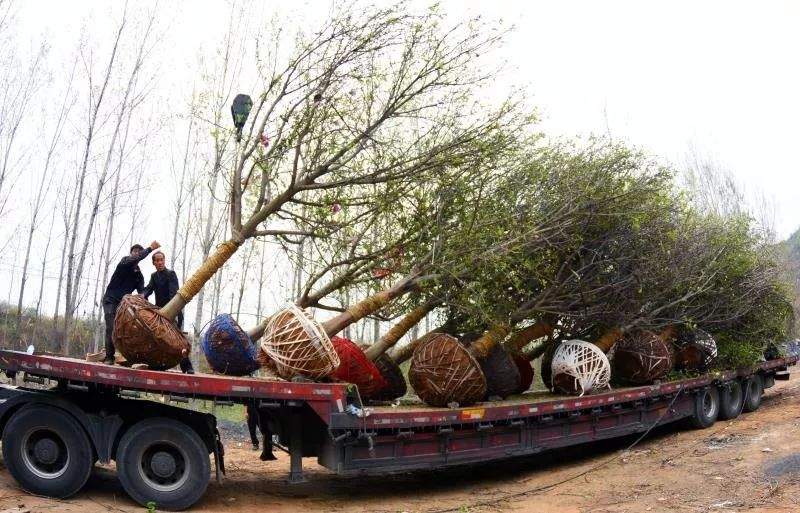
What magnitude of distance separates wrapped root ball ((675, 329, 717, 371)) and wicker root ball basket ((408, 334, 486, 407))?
6.17 m

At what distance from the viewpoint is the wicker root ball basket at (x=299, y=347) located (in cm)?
810

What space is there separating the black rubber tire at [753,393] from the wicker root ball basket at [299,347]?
34.7 feet

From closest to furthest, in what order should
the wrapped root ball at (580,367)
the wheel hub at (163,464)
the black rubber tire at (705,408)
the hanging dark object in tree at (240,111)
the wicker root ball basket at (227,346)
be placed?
the wheel hub at (163,464) → the wicker root ball basket at (227,346) → the hanging dark object in tree at (240,111) → the wrapped root ball at (580,367) → the black rubber tire at (705,408)

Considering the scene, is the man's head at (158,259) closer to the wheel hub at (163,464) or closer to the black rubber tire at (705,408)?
the wheel hub at (163,464)

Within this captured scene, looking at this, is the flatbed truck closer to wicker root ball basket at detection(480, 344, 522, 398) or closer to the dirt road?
the dirt road

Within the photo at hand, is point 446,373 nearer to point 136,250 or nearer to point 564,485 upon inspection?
point 564,485

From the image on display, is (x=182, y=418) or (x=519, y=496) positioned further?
(x=519, y=496)

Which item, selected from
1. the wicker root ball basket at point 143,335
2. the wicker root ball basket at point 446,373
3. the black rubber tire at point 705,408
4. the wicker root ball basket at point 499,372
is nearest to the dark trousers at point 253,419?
the wicker root ball basket at point 143,335

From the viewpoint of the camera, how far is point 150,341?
784 cm

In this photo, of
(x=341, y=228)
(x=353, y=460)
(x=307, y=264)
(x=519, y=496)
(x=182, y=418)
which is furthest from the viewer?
(x=307, y=264)

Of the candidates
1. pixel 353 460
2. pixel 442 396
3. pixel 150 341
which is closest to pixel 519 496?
pixel 442 396

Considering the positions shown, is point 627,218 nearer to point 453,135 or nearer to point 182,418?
point 453,135

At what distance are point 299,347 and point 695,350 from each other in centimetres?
917

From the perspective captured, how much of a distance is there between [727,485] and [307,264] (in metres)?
6.54
